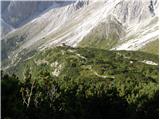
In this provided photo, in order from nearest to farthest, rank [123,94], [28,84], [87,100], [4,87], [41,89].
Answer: [4,87], [28,84], [41,89], [87,100], [123,94]

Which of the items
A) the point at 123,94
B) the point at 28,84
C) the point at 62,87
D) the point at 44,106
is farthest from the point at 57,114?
the point at 123,94

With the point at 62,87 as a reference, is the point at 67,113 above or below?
below

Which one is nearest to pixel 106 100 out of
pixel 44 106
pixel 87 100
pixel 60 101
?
pixel 87 100

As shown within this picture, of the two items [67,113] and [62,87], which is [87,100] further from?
[67,113]

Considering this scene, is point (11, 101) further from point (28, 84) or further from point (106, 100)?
point (106, 100)

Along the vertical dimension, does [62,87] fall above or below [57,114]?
above

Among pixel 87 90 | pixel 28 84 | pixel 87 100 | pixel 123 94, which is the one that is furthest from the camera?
pixel 123 94

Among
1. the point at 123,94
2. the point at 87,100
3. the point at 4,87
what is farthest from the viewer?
the point at 123,94

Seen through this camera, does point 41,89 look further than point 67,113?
Yes

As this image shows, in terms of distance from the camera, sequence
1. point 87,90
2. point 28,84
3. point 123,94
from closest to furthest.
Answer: point 28,84
point 87,90
point 123,94
